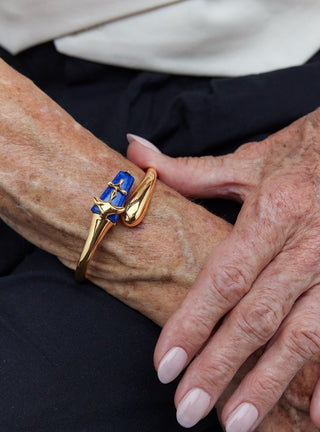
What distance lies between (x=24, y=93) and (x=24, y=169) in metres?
0.14

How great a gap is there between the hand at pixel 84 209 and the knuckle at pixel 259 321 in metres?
0.12

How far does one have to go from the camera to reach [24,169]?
980mm

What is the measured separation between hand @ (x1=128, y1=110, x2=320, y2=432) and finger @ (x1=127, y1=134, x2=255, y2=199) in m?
0.09

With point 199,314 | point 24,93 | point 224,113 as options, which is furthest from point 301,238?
point 24,93

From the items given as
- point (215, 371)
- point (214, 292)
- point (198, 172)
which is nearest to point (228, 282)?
point (214, 292)

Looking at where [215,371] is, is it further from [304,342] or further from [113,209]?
[113,209]

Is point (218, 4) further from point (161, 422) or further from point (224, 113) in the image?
point (161, 422)

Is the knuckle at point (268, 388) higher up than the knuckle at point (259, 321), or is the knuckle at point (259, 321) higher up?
Answer: the knuckle at point (259, 321)

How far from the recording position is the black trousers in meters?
0.95

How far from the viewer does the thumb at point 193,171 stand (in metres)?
1.08

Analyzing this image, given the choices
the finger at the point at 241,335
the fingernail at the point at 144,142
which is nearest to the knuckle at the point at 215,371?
the finger at the point at 241,335

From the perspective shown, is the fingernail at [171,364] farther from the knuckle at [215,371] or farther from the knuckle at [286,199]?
the knuckle at [286,199]

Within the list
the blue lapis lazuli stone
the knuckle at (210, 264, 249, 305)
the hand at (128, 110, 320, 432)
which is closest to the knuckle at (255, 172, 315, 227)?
the hand at (128, 110, 320, 432)

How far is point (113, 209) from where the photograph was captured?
928mm
